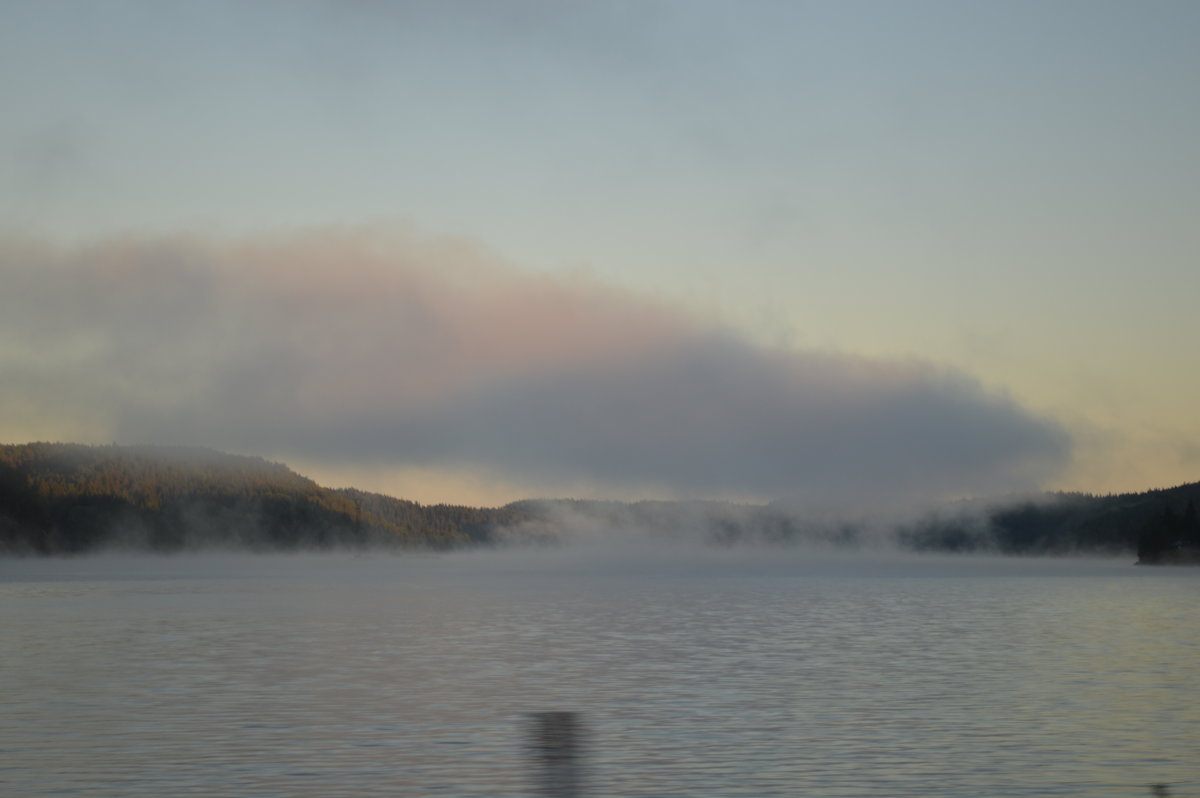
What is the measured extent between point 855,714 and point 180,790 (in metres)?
25.1

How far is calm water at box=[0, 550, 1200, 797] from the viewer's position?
32.5 meters

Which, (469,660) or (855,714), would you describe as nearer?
(855,714)

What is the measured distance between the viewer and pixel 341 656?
69.5 metres

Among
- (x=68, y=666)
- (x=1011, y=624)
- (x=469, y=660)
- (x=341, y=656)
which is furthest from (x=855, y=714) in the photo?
(x=1011, y=624)

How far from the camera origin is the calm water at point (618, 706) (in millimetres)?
32500

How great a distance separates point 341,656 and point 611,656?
16.6 metres

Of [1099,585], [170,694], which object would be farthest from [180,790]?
[1099,585]

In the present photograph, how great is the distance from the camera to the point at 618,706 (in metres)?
47.2

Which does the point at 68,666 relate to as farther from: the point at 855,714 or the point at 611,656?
the point at 855,714

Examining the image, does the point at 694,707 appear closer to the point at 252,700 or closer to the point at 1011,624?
the point at 252,700

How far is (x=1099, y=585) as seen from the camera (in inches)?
7726

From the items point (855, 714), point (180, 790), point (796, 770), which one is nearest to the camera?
point (180, 790)

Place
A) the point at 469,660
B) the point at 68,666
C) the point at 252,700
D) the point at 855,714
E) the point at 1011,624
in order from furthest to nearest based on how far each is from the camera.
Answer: the point at 1011,624 → the point at 469,660 → the point at 68,666 → the point at 252,700 → the point at 855,714

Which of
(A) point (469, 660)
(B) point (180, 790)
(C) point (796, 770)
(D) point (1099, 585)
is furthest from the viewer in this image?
(D) point (1099, 585)
